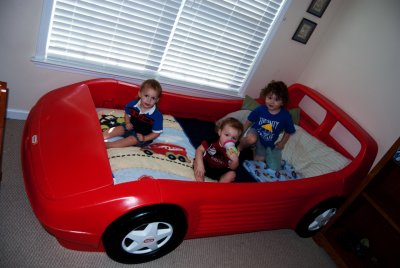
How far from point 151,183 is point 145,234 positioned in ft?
0.90

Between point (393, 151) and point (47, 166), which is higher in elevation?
point (393, 151)

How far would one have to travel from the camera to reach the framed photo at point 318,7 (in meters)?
2.63

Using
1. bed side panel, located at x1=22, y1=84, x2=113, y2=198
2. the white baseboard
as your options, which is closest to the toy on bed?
bed side panel, located at x1=22, y1=84, x2=113, y2=198

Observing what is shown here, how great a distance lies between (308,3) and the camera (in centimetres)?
262

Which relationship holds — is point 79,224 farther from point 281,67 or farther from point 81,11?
point 281,67

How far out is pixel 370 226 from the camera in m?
2.16

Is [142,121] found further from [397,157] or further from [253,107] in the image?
[397,157]

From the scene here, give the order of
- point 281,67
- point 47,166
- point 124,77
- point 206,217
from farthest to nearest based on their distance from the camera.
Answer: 1. point 281,67
2. point 124,77
3. point 206,217
4. point 47,166

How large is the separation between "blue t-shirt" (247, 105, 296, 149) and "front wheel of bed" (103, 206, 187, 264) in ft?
3.61

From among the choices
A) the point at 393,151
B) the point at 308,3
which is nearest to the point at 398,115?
the point at 393,151

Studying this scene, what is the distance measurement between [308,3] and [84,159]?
2260 millimetres

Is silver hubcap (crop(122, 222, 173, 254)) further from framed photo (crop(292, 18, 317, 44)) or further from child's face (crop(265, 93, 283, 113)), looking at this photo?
framed photo (crop(292, 18, 317, 44))

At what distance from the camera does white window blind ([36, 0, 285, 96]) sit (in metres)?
Answer: 2.14


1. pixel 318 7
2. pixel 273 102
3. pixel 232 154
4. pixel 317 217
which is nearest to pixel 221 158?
pixel 232 154
